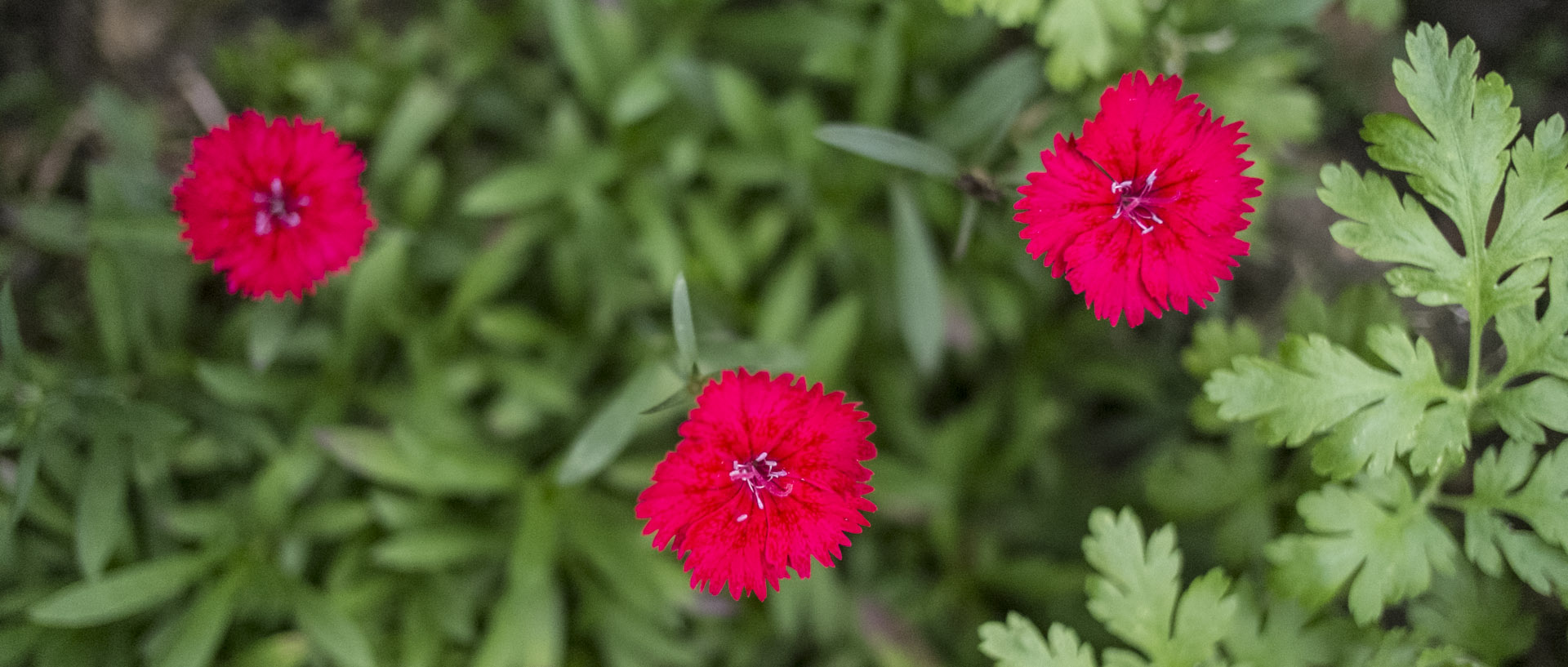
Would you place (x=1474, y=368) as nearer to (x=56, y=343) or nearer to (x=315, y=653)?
(x=315, y=653)

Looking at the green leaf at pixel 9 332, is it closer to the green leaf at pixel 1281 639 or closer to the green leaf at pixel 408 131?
the green leaf at pixel 408 131

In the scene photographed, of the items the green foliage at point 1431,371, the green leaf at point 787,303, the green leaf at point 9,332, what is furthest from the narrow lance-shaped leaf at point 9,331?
the green foliage at point 1431,371

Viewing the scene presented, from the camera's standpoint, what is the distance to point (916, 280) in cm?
182

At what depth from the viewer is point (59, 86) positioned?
2154mm

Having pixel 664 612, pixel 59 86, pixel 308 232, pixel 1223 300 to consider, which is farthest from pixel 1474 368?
pixel 59 86

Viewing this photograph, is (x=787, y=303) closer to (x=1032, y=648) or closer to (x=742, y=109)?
(x=742, y=109)

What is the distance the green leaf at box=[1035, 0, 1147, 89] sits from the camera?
147 centimetres

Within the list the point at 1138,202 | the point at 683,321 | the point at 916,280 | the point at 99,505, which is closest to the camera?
the point at 1138,202

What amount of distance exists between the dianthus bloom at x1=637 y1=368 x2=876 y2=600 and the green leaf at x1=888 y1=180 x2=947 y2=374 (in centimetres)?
74

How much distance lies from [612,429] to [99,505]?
0.92m

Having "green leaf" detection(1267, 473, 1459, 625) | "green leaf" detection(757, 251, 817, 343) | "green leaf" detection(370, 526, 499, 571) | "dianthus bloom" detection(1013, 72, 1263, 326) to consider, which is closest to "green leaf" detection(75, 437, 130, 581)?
"green leaf" detection(370, 526, 499, 571)

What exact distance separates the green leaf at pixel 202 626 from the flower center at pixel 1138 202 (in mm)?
1690

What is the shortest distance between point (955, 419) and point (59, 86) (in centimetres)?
231

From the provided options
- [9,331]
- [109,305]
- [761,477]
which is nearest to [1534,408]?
[761,477]
